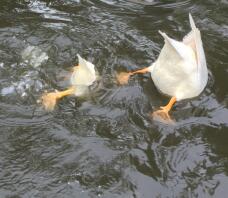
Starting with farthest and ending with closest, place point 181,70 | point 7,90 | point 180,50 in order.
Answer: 1. point 7,90
2. point 181,70
3. point 180,50

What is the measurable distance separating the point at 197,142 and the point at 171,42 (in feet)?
2.84

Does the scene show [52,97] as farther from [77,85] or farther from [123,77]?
[123,77]

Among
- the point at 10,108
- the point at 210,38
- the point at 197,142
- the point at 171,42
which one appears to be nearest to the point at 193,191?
the point at 197,142

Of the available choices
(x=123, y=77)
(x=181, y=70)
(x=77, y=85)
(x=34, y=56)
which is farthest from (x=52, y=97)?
(x=181, y=70)

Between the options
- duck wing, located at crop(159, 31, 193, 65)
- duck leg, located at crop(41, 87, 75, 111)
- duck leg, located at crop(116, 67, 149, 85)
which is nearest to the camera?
duck wing, located at crop(159, 31, 193, 65)

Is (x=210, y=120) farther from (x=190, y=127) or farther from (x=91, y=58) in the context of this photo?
(x=91, y=58)

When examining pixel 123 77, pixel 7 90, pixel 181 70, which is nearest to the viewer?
pixel 181 70

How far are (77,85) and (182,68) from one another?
0.91 m

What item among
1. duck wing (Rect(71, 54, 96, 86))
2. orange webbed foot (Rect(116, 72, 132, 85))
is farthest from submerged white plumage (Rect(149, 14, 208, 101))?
duck wing (Rect(71, 54, 96, 86))

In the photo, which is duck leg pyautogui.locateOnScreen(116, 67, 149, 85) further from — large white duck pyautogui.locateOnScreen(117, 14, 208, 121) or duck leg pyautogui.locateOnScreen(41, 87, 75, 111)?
duck leg pyautogui.locateOnScreen(41, 87, 75, 111)

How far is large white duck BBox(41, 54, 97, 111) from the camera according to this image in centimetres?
418

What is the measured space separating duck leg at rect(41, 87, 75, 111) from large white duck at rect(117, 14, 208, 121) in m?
0.77

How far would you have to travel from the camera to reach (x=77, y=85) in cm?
436

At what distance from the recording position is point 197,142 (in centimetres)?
416
